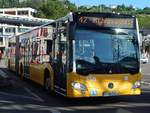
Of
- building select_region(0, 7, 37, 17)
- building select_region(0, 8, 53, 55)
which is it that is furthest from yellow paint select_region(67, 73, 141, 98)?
building select_region(0, 7, 37, 17)

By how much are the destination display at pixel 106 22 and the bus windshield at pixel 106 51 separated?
18 centimetres

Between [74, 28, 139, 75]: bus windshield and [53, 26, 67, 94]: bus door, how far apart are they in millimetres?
635

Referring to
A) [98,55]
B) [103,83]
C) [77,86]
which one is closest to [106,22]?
[98,55]

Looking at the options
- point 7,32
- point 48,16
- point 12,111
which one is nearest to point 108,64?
point 12,111

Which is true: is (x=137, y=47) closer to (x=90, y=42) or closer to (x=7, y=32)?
(x=90, y=42)

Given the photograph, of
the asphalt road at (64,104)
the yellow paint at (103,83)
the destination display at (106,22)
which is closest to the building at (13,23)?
the asphalt road at (64,104)

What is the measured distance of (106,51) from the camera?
1398 cm

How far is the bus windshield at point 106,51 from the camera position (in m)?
13.8

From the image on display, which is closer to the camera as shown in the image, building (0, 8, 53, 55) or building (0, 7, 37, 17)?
building (0, 8, 53, 55)

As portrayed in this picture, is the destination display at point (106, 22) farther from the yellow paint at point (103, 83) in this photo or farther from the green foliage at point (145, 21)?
the green foliage at point (145, 21)

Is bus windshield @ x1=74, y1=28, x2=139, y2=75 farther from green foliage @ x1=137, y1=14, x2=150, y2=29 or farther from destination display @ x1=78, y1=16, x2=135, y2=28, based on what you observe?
green foliage @ x1=137, y1=14, x2=150, y2=29

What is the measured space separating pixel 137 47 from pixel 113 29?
91 cm

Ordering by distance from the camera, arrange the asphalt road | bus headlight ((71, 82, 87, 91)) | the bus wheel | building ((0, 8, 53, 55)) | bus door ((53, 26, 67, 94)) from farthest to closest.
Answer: building ((0, 8, 53, 55)), the bus wheel, bus door ((53, 26, 67, 94)), bus headlight ((71, 82, 87, 91)), the asphalt road

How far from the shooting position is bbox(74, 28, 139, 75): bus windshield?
13805 mm
